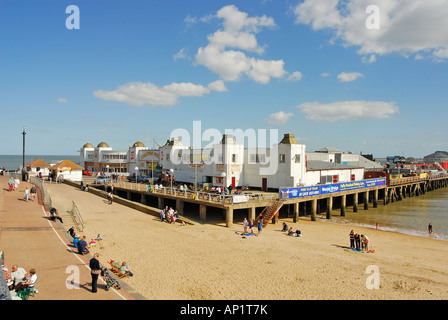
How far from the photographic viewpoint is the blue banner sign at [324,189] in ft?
87.6

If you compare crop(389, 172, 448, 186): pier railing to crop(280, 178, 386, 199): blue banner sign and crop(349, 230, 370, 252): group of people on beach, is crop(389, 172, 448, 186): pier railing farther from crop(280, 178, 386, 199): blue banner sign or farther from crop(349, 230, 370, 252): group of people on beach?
crop(349, 230, 370, 252): group of people on beach

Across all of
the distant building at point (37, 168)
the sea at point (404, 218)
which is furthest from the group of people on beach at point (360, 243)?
the distant building at point (37, 168)

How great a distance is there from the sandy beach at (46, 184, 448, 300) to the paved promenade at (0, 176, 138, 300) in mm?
1594

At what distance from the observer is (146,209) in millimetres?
26234

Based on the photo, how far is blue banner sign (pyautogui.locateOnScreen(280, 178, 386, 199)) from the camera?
26711 mm

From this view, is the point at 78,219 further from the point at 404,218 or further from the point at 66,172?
the point at 404,218

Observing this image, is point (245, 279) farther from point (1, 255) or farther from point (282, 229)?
point (282, 229)

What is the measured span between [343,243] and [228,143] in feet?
54.2

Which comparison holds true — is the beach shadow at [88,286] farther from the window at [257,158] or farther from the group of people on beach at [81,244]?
the window at [257,158]

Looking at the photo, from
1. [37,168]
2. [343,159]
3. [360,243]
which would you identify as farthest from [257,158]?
[37,168]

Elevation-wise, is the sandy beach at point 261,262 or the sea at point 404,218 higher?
the sandy beach at point 261,262

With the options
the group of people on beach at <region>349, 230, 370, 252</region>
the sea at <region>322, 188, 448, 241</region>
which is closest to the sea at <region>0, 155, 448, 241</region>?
the sea at <region>322, 188, 448, 241</region>

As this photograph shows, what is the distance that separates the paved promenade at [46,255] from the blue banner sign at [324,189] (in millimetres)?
17856
